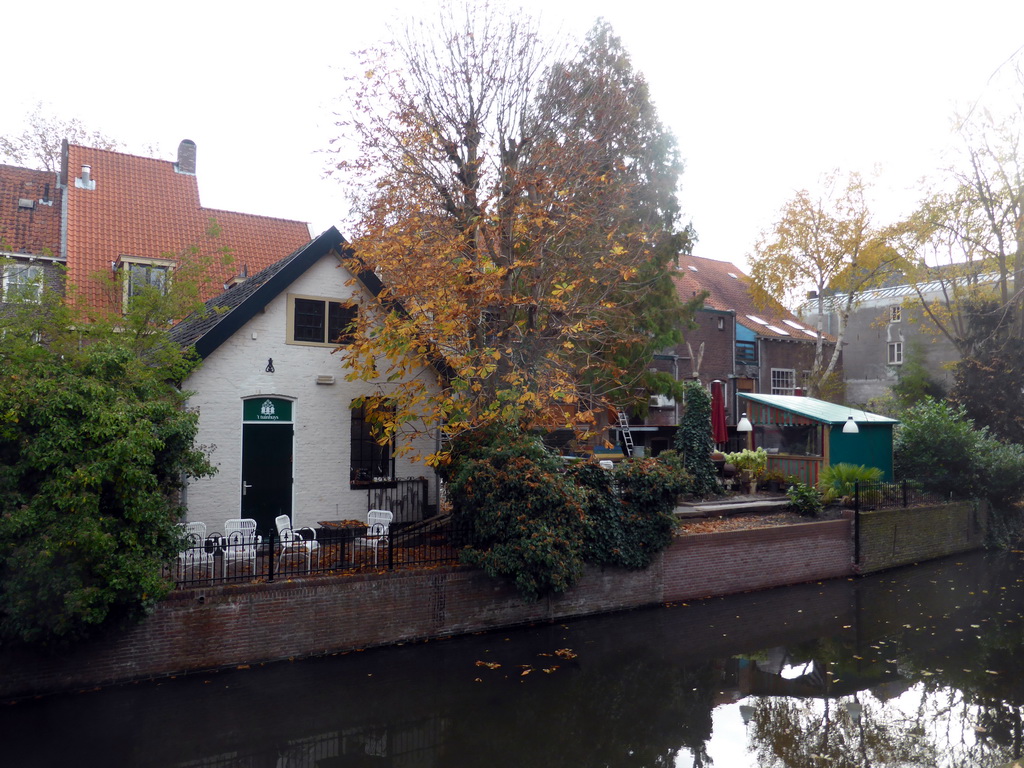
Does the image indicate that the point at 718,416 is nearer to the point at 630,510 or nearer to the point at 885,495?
the point at 885,495

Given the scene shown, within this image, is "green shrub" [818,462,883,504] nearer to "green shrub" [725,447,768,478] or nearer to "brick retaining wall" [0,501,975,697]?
"green shrub" [725,447,768,478]

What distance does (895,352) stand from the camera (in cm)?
4462

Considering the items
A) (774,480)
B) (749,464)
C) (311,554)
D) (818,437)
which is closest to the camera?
(311,554)

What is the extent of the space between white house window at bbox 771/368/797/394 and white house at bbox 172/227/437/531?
3071 centimetres

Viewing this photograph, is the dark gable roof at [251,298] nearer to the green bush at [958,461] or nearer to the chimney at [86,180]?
the chimney at [86,180]

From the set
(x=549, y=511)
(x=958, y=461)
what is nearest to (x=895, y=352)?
(x=958, y=461)

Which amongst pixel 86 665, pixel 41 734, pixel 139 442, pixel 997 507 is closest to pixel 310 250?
pixel 139 442

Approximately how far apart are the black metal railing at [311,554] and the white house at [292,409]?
44.4 inches

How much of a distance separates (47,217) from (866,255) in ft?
104

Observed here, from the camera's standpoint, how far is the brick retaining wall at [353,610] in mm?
10062

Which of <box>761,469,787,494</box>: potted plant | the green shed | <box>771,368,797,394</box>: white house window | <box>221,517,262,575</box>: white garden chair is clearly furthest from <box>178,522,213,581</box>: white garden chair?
<box>771,368,797,394</box>: white house window

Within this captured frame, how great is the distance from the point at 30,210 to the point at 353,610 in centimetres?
2042

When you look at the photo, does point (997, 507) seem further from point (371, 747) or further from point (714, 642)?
point (371, 747)

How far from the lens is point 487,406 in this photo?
14742 mm
